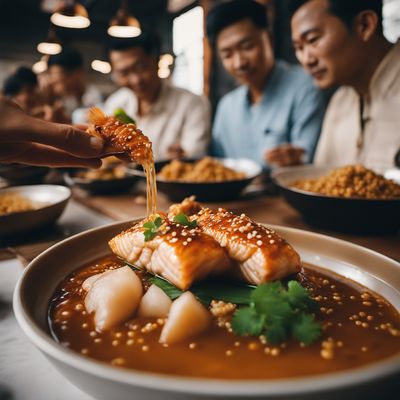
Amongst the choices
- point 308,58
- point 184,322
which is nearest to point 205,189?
point 184,322

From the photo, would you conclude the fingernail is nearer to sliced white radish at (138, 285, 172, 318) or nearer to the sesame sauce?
the sesame sauce

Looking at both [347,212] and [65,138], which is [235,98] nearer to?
[347,212]

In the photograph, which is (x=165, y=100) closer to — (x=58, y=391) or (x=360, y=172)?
(x=360, y=172)

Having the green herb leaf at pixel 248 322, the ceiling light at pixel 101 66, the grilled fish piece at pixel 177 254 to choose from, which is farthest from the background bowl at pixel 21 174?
the ceiling light at pixel 101 66

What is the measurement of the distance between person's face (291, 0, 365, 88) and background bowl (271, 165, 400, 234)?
2159 mm

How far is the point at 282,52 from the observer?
7.46m

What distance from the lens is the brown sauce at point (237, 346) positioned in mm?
1000

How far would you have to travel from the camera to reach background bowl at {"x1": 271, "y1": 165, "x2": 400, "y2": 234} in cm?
202

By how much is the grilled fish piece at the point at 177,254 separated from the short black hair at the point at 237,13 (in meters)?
4.29

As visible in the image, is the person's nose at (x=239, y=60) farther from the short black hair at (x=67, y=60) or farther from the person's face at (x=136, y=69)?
the short black hair at (x=67, y=60)

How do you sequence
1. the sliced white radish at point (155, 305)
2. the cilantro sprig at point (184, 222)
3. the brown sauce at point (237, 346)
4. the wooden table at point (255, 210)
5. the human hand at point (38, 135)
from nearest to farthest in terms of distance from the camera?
1. the brown sauce at point (237, 346)
2. the sliced white radish at point (155, 305)
3. the human hand at point (38, 135)
4. the cilantro sprig at point (184, 222)
5. the wooden table at point (255, 210)

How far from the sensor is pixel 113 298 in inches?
47.6

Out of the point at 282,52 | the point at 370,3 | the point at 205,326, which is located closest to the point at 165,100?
the point at 282,52

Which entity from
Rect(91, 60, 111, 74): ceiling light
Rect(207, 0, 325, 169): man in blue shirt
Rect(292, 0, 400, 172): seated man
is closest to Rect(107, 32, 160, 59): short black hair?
Rect(207, 0, 325, 169): man in blue shirt
